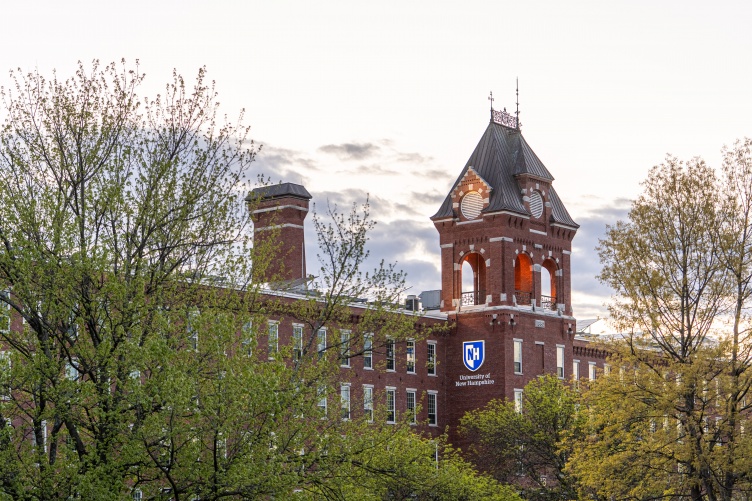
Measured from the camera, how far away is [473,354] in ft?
284

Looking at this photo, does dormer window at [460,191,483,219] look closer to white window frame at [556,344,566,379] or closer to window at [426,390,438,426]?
white window frame at [556,344,566,379]

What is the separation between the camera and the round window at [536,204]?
88.8 m

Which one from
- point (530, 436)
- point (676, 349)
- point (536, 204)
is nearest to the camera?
point (676, 349)

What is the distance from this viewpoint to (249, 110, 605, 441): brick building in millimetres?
85500

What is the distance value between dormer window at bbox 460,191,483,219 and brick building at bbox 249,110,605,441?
7 cm

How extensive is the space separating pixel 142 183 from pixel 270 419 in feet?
30.1

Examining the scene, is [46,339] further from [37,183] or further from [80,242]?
[37,183]

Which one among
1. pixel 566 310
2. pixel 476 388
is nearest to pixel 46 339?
pixel 476 388

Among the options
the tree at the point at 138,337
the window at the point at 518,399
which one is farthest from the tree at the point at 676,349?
the window at the point at 518,399

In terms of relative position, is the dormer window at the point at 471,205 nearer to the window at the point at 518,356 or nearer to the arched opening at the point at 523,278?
the arched opening at the point at 523,278

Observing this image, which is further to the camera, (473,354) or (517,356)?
(473,354)

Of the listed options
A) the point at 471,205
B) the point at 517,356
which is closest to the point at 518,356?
the point at 517,356

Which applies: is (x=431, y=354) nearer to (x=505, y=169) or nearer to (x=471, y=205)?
(x=471, y=205)

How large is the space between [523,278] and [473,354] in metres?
6.91
